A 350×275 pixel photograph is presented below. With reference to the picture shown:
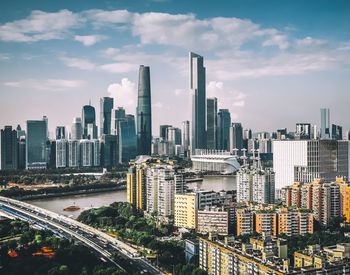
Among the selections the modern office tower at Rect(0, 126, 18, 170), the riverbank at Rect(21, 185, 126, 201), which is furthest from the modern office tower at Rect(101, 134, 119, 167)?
the riverbank at Rect(21, 185, 126, 201)

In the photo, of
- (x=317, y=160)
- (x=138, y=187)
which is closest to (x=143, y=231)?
(x=138, y=187)

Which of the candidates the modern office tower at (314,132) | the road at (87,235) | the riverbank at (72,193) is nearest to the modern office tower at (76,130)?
the riverbank at (72,193)

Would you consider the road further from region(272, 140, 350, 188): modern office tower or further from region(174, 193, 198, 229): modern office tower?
region(272, 140, 350, 188): modern office tower

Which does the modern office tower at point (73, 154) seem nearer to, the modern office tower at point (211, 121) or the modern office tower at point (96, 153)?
the modern office tower at point (96, 153)

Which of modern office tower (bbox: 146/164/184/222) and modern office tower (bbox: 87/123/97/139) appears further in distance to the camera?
modern office tower (bbox: 87/123/97/139)

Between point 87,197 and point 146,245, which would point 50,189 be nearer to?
point 87,197

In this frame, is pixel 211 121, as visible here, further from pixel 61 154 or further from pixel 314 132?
pixel 314 132
